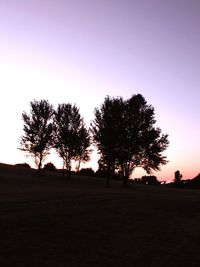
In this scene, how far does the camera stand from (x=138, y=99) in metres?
56.5

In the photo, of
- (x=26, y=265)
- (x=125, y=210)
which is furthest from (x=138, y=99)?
(x=26, y=265)

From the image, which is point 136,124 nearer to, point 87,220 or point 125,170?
point 125,170

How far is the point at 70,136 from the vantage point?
63438mm

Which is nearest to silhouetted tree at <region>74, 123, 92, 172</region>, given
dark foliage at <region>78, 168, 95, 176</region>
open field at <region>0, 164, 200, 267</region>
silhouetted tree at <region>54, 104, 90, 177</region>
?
silhouetted tree at <region>54, 104, 90, 177</region>

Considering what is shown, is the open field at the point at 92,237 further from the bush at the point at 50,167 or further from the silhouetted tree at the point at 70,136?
the bush at the point at 50,167

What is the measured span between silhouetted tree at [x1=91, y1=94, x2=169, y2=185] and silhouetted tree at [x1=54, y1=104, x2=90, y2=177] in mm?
7028

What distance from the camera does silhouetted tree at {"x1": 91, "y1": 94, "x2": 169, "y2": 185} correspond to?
54969mm

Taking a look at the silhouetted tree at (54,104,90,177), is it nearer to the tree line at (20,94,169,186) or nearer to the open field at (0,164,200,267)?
the tree line at (20,94,169,186)

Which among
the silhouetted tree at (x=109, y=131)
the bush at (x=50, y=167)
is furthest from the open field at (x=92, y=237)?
the bush at (x=50, y=167)

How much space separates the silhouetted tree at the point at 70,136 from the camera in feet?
209

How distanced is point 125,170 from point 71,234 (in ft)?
142

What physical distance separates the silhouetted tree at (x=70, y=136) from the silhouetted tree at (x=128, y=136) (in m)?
7.03

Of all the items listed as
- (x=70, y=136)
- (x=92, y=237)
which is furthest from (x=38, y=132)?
(x=92, y=237)

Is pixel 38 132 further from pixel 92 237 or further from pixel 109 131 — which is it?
pixel 92 237
